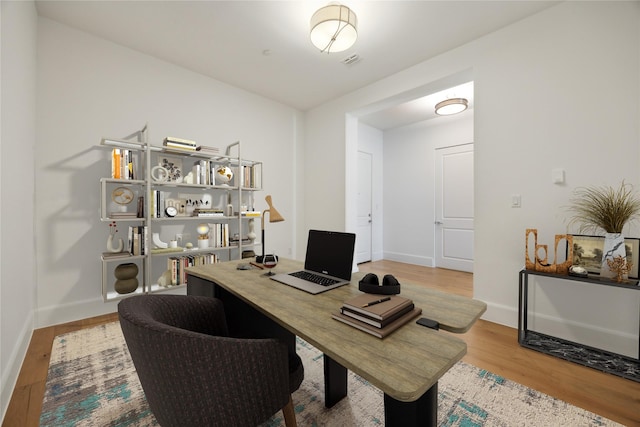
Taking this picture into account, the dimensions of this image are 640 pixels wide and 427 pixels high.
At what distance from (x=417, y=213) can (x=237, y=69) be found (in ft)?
13.3

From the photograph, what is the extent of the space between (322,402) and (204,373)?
99 centimetres

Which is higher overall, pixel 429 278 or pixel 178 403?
pixel 178 403

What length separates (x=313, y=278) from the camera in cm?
152

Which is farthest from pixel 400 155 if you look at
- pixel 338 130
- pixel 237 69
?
pixel 237 69

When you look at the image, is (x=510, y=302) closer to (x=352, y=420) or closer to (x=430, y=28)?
(x=352, y=420)

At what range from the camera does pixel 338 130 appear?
4203 mm

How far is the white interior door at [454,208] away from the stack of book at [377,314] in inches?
171

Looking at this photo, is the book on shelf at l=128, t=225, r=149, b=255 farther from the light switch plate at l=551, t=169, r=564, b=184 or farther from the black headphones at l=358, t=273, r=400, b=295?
the light switch plate at l=551, t=169, r=564, b=184

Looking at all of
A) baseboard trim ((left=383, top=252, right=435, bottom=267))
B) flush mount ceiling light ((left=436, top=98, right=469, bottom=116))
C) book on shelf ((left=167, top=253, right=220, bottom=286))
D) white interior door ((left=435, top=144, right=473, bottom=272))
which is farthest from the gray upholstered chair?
baseboard trim ((left=383, top=252, right=435, bottom=267))

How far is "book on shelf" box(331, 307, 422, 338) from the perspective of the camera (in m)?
0.89

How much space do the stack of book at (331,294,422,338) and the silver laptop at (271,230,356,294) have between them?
328mm

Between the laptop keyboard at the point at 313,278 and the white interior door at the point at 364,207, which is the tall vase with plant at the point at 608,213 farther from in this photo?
the white interior door at the point at 364,207

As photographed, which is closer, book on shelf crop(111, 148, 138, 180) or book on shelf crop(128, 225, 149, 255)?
book on shelf crop(111, 148, 138, 180)

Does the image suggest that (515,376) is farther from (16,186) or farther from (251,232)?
(16,186)
